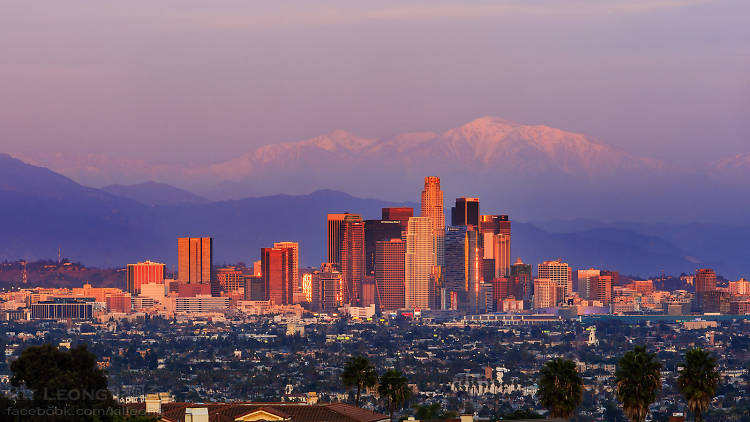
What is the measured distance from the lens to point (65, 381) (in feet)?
222

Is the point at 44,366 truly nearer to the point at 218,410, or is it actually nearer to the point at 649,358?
the point at 218,410

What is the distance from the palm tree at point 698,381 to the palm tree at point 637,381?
5.61 ft

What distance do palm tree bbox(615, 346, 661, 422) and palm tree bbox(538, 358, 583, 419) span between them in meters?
4.94

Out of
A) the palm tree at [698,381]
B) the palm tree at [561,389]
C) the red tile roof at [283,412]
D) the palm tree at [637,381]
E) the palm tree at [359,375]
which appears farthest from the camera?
the palm tree at [359,375]

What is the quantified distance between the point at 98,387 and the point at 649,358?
104 feet

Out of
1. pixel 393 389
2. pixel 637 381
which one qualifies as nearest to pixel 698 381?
pixel 637 381

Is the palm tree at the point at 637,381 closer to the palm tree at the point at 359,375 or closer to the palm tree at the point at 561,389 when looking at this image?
the palm tree at the point at 561,389

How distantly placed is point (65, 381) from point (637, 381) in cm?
3203

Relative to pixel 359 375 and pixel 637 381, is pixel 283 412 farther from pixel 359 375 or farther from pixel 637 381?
pixel 359 375

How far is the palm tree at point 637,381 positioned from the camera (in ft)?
290

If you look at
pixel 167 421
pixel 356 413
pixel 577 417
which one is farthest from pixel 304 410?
pixel 577 417

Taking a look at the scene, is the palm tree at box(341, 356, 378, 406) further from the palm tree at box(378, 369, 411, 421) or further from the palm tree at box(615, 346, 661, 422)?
the palm tree at box(615, 346, 661, 422)

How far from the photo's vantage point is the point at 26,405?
6906 cm

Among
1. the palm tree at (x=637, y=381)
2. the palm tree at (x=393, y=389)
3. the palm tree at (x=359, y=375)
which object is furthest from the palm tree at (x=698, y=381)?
the palm tree at (x=359, y=375)
